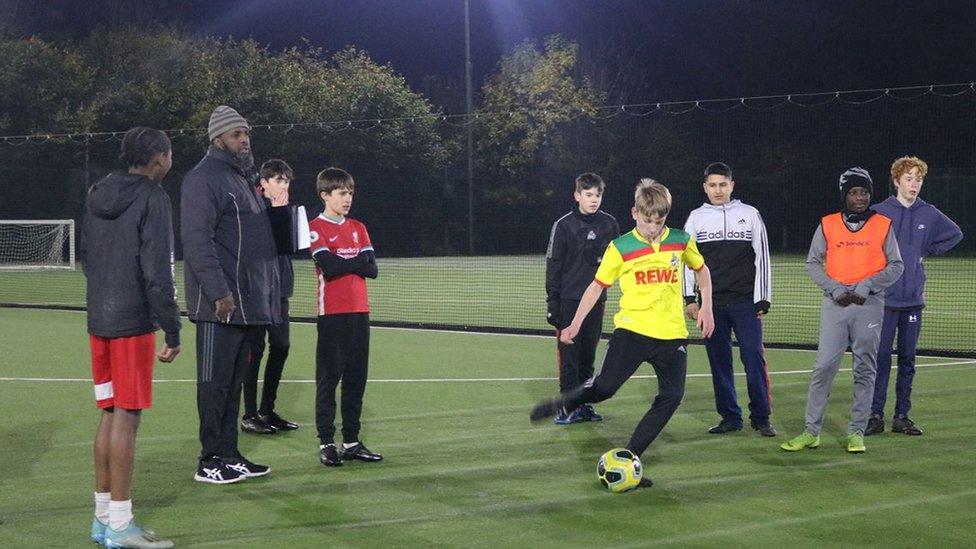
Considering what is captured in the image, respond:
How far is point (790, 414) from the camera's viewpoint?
30.5 feet

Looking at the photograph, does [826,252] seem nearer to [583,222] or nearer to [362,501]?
[583,222]

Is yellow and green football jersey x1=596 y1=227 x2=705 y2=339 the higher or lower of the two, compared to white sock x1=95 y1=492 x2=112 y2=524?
higher

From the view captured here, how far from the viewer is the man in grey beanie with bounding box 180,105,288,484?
21.0 feet

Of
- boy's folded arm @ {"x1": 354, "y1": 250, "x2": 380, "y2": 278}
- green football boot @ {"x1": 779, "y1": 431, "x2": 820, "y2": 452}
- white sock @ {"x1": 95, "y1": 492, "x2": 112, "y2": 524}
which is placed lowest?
green football boot @ {"x1": 779, "y1": 431, "x2": 820, "y2": 452}

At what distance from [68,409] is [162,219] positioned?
4.57 m

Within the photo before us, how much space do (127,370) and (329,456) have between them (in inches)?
82.2

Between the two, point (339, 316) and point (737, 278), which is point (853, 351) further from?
point (339, 316)

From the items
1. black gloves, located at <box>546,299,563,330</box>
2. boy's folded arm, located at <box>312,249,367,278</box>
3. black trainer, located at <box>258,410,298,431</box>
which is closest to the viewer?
boy's folded arm, located at <box>312,249,367,278</box>

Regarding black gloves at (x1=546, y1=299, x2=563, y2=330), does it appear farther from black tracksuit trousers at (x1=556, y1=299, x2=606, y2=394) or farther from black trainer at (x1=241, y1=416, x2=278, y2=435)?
black trainer at (x1=241, y1=416, x2=278, y2=435)

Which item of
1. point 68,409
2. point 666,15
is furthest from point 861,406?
point 666,15

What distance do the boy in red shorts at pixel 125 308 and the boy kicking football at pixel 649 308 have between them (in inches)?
95.9

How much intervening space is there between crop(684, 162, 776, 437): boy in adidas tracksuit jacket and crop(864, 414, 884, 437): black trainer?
0.65 meters

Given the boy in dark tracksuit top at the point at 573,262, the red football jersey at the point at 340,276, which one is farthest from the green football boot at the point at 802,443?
the red football jersey at the point at 340,276

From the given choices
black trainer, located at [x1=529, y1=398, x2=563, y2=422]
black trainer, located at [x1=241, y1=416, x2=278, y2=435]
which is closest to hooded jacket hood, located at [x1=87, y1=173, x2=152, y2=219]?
black trainer, located at [x1=529, y1=398, x2=563, y2=422]
